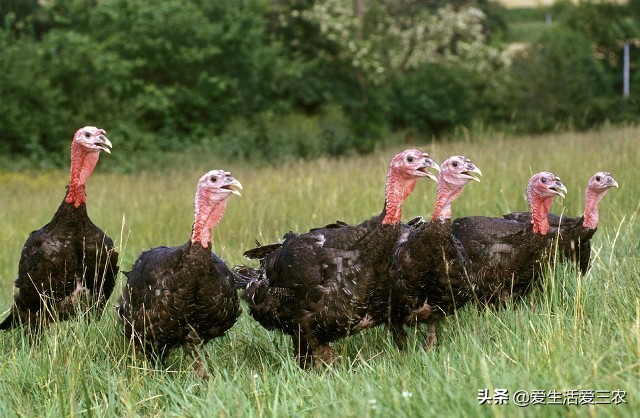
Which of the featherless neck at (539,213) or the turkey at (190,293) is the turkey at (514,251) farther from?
the turkey at (190,293)

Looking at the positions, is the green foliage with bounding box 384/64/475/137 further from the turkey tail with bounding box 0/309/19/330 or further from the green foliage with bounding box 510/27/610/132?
the turkey tail with bounding box 0/309/19/330

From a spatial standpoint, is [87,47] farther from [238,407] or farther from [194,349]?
[238,407]

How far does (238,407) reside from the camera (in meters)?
3.49

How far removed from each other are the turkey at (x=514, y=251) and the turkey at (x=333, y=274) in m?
0.92

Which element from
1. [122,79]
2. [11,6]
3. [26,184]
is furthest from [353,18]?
[26,184]

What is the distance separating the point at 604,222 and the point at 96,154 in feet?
14.0

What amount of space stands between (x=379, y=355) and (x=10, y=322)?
2.74m

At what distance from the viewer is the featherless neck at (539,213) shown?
554 cm

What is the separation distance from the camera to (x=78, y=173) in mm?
5574

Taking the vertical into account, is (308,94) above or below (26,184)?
above

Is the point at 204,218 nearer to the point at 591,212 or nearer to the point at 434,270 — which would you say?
the point at 434,270

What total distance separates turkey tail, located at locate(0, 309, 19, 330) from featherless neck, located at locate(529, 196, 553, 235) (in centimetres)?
359

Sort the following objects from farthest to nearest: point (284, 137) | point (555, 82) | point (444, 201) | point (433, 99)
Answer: point (433, 99), point (555, 82), point (284, 137), point (444, 201)

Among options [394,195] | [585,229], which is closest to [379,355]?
[394,195]
